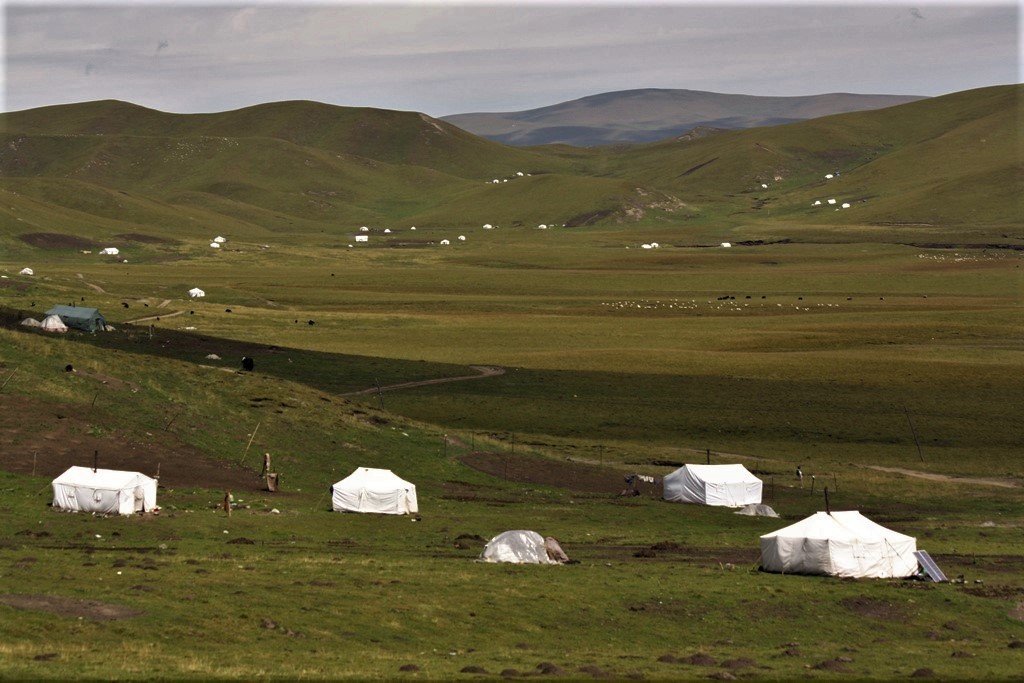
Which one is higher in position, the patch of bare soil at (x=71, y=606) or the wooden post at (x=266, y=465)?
the wooden post at (x=266, y=465)

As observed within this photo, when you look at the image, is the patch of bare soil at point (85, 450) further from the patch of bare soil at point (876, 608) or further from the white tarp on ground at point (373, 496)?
the patch of bare soil at point (876, 608)

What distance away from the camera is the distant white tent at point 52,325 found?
9562cm

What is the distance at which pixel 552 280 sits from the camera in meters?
193

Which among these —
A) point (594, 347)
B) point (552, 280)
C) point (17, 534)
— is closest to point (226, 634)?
point (17, 534)

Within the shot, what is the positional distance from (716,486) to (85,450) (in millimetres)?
31535

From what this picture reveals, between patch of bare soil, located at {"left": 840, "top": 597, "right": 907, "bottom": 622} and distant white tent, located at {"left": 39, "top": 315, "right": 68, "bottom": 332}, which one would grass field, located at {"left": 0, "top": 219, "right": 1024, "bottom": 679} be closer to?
patch of bare soil, located at {"left": 840, "top": 597, "right": 907, "bottom": 622}

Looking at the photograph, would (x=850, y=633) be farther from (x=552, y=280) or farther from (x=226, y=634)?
(x=552, y=280)

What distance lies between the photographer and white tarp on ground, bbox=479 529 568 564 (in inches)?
1827

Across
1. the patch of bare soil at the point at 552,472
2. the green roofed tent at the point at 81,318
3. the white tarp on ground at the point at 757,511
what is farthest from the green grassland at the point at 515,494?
the green roofed tent at the point at 81,318

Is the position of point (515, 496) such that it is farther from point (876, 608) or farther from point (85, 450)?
point (876, 608)

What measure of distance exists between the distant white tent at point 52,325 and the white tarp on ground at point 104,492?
48.8 m

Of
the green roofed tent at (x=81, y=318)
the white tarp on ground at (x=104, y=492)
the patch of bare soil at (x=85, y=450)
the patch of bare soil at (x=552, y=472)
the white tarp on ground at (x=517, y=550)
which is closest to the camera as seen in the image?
the white tarp on ground at (x=517, y=550)

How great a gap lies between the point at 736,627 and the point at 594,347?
76.7 m

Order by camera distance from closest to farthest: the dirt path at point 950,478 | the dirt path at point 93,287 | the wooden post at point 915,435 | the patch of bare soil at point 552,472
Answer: the patch of bare soil at point 552,472 < the dirt path at point 950,478 < the wooden post at point 915,435 < the dirt path at point 93,287
